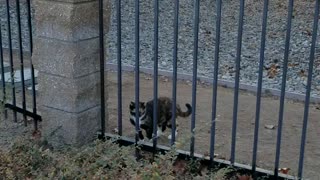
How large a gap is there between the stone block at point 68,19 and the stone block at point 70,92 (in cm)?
35

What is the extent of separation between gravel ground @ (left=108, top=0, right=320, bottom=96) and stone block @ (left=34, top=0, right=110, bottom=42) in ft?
14.3

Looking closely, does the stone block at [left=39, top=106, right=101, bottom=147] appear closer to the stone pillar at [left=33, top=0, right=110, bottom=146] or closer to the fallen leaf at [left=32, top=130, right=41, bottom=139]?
the stone pillar at [left=33, top=0, right=110, bottom=146]

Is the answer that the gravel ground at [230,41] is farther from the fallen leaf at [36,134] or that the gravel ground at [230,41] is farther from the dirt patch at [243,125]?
the fallen leaf at [36,134]

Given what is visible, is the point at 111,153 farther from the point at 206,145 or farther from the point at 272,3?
the point at 272,3

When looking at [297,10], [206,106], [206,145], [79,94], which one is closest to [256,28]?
[297,10]

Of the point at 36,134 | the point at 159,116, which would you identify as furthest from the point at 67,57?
the point at 159,116

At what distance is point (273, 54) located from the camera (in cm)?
1037

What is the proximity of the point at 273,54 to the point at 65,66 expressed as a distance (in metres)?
6.21

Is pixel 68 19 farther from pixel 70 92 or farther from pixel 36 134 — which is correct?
pixel 36 134

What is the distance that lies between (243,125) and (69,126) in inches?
96.0

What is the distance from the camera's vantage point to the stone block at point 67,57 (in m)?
4.77

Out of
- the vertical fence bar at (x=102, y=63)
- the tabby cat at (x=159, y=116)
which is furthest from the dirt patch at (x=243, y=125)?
the vertical fence bar at (x=102, y=63)

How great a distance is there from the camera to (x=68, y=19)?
4.68 meters

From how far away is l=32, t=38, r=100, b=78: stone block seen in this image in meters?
4.77
